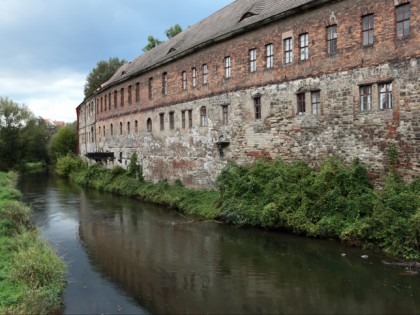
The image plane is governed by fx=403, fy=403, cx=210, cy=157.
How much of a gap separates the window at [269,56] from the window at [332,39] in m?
2.86

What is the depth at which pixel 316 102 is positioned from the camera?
15.3m

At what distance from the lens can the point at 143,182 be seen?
87.5ft

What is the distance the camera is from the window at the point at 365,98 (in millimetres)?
13562

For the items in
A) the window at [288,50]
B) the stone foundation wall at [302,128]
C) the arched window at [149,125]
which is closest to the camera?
the stone foundation wall at [302,128]

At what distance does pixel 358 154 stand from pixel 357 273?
497cm

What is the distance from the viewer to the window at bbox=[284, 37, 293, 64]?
16328mm

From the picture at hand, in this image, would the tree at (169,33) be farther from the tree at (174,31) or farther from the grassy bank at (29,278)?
the grassy bank at (29,278)

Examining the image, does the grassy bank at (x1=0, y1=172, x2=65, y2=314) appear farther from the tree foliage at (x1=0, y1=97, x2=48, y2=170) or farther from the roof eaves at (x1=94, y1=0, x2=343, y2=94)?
the tree foliage at (x1=0, y1=97, x2=48, y2=170)

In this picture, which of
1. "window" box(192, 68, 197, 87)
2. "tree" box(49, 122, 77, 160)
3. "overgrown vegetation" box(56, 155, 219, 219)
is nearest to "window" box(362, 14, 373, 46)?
"overgrown vegetation" box(56, 155, 219, 219)

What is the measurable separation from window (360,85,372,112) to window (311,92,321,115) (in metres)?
1.76

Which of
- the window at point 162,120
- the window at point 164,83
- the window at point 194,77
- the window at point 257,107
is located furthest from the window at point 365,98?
the window at point 162,120

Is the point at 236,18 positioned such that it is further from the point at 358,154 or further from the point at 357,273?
the point at 357,273

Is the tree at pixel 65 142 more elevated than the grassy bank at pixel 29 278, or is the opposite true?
the tree at pixel 65 142

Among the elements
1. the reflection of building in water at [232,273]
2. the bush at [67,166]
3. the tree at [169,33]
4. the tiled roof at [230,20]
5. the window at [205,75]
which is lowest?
the reflection of building in water at [232,273]
